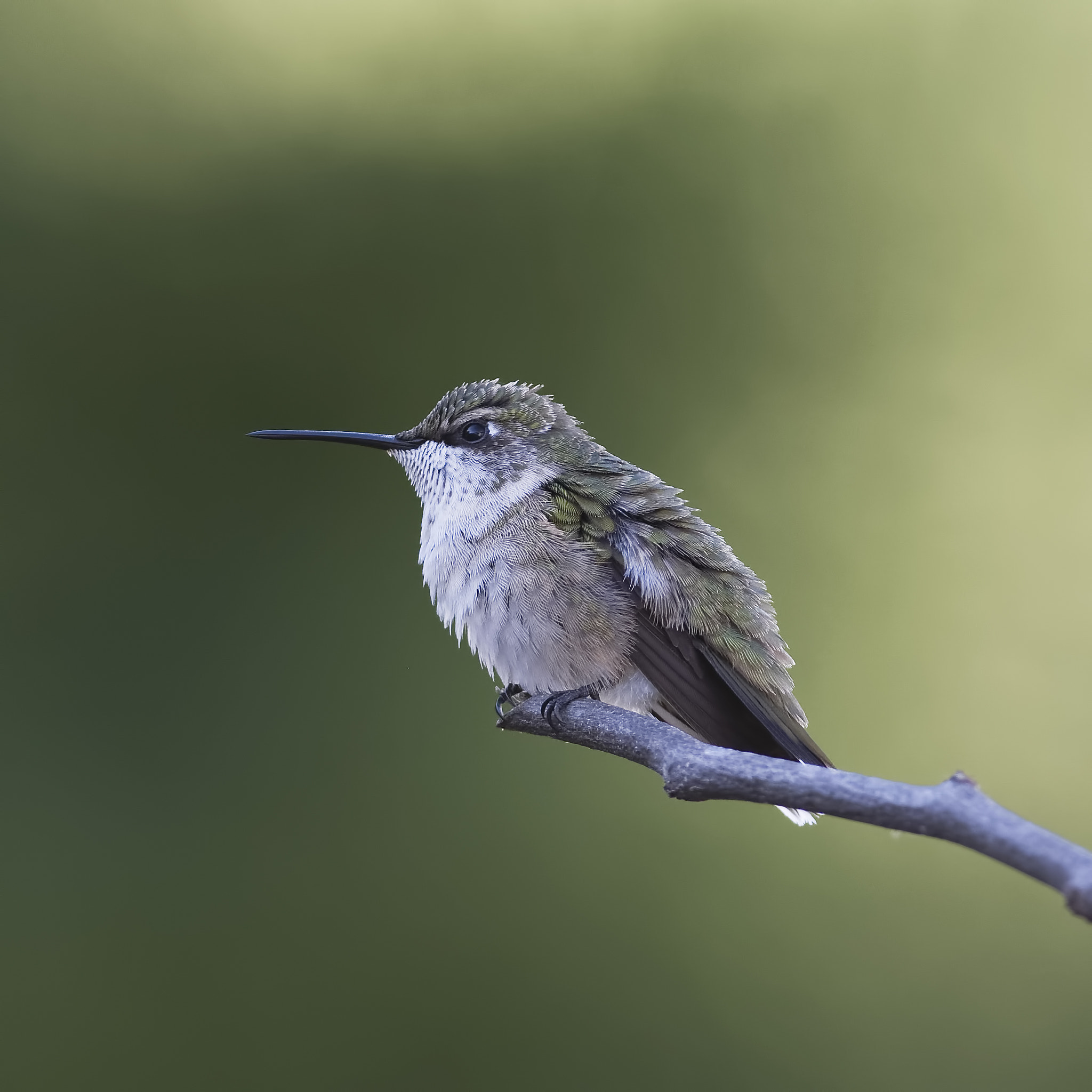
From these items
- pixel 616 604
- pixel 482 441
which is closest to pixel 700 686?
pixel 616 604

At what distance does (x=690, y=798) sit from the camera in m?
1.62

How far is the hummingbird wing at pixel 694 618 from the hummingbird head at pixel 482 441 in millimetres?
227

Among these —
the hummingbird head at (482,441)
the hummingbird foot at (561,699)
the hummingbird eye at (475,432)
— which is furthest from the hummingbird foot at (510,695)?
the hummingbird eye at (475,432)

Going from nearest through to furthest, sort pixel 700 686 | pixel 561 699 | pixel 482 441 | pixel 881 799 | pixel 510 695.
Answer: pixel 881 799, pixel 561 699, pixel 700 686, pixel 510 695, pixel 482 441

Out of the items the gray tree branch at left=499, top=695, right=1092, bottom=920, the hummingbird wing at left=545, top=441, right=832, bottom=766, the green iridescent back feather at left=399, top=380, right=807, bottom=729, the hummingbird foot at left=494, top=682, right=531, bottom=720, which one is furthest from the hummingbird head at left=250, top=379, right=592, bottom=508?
the gray tree branch at left=499, top=695, right=1092, bottom=920

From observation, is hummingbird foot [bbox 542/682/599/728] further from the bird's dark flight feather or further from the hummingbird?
the bird's dark flight feather

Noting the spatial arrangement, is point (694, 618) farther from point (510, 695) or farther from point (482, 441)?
point (482, 441)

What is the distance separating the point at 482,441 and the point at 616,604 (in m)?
0.83

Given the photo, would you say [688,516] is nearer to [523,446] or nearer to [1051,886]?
[523,446]

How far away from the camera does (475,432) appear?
3.48m

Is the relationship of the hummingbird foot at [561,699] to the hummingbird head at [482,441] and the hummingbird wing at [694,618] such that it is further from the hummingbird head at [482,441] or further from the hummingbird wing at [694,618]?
the hummingbird head at [482,441]

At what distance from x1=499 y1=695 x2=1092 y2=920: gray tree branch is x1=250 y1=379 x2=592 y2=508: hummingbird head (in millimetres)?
1535

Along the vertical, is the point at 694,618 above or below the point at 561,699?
above

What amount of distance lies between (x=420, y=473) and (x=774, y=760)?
86.2 inches
